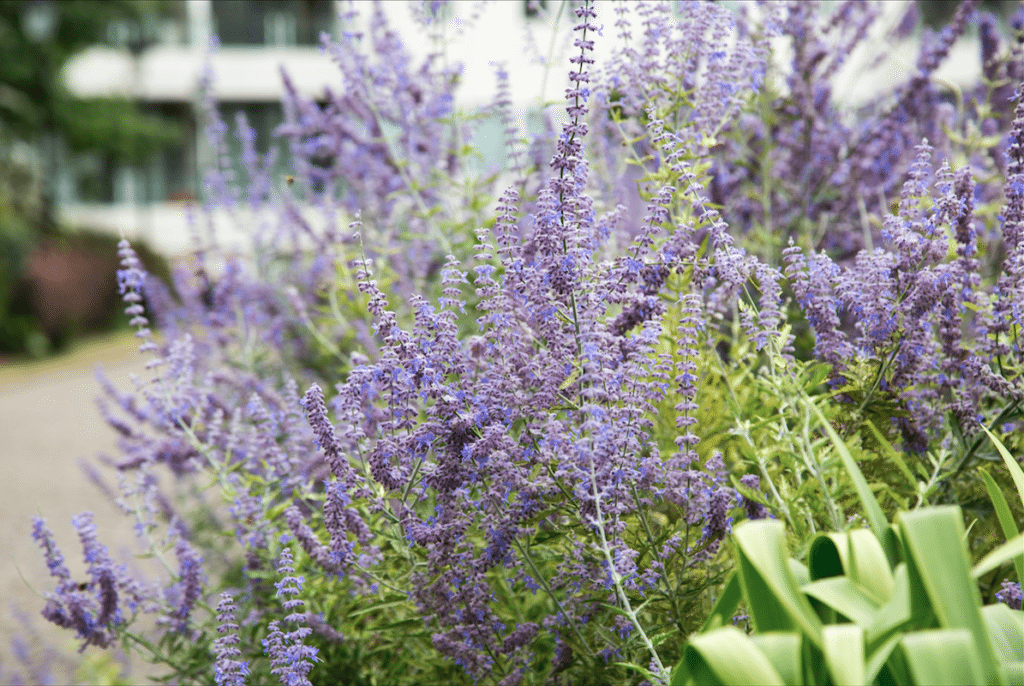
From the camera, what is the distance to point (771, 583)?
1.30 m

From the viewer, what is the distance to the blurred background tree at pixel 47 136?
1664cm

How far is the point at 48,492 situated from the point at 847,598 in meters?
7.44

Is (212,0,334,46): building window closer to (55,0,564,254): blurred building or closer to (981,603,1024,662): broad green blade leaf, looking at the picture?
(55,0,564,254): blurred building

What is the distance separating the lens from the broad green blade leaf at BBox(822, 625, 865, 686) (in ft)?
3.85

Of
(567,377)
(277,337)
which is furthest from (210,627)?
(277,337)

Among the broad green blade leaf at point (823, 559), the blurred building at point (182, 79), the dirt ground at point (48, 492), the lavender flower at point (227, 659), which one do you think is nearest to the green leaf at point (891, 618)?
the broad green blade leaf at point (823, 559)

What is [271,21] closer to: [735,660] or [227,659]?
[227,659]

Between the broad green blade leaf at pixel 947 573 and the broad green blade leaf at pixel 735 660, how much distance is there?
0.26 metres

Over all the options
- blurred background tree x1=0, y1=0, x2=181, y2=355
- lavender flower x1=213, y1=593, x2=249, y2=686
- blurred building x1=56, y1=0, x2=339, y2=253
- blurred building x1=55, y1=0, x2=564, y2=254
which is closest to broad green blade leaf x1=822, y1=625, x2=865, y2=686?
lavender flower x1=213, y1=593, x2=249, y2=686

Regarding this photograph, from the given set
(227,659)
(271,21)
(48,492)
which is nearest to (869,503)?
(227,659)

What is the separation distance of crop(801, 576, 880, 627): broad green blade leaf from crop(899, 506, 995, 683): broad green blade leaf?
0.36 feet

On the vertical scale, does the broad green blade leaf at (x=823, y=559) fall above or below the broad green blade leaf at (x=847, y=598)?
below

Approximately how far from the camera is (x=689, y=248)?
6.91ft

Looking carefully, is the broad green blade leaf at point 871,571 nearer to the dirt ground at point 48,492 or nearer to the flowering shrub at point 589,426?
the flowering shrub at point 589,426
